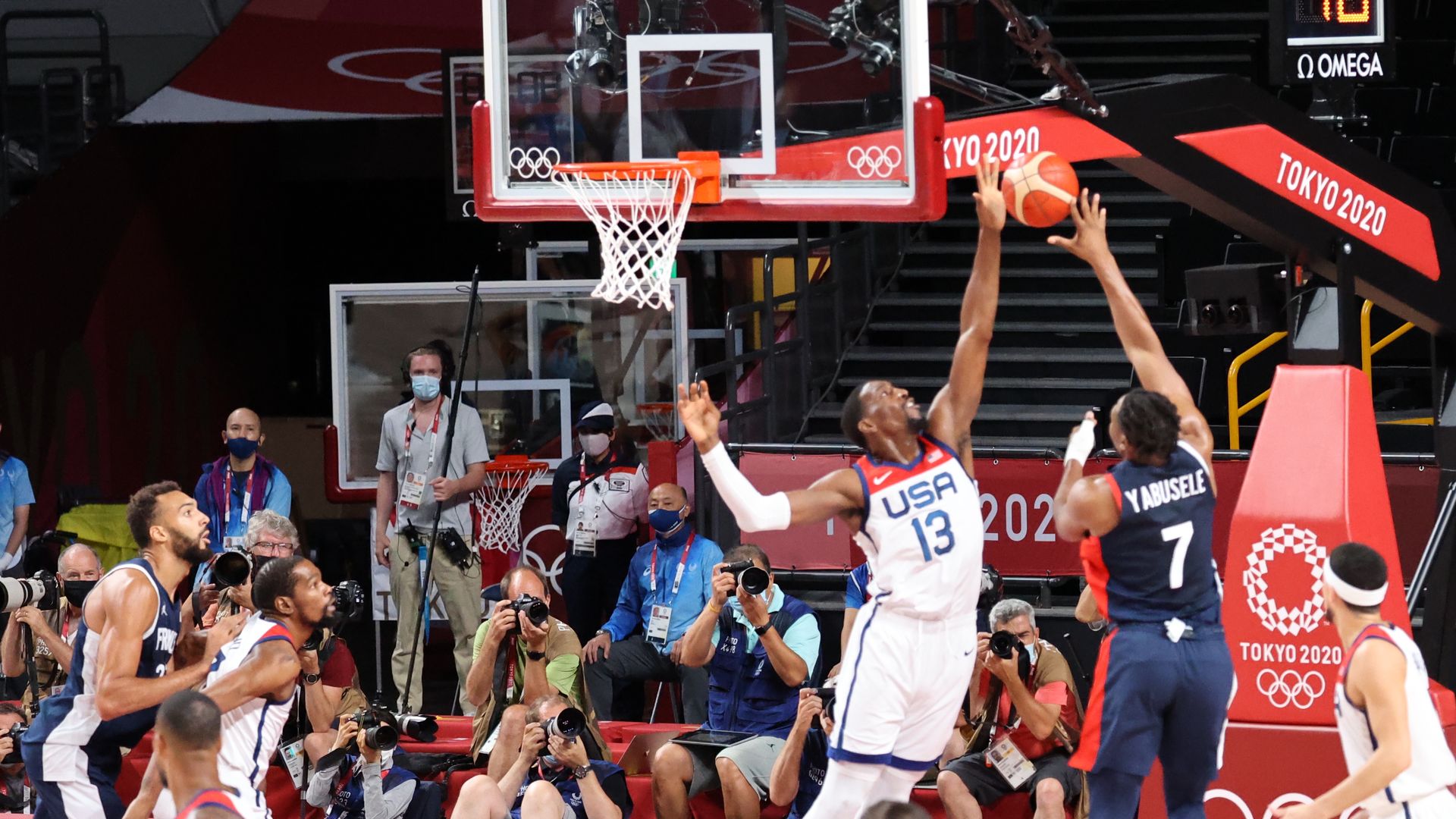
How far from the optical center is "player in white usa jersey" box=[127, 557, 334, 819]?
6.65 metres

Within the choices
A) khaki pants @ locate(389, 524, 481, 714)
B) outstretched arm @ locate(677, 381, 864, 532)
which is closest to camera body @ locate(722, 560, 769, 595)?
outstretched arm @ locate(677, 381, 864, 532)

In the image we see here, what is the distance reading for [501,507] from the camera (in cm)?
1253

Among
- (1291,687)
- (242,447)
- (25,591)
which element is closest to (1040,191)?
(1291,687)

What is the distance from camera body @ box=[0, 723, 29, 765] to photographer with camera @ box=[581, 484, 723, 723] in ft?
9.12

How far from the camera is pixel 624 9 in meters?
7.88

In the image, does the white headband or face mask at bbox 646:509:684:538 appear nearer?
the white headband

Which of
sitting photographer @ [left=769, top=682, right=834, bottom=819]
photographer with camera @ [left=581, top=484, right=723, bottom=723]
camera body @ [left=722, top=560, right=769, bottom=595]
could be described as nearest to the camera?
sitting photographer @ [left=769, top=682, right=834, bottom=819]

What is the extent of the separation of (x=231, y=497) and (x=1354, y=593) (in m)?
6.93

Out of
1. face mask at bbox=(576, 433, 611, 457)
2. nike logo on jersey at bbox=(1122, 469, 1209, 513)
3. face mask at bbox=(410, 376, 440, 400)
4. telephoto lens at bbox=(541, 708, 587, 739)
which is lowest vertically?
telephoto lens at bbox=(541, 708, 587, 739)

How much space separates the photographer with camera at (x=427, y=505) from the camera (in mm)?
11125

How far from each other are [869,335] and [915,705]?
8111mm

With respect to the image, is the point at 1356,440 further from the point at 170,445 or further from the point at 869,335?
the point at 170,445

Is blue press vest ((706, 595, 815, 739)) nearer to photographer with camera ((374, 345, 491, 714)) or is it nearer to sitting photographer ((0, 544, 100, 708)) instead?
photographer with camera ((374, 345, 491, 714))

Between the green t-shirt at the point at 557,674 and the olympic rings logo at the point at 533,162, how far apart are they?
2218 mm
